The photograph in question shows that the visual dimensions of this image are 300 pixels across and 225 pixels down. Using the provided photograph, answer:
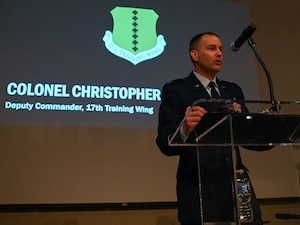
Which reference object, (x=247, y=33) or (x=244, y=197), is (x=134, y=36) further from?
(x=244, y=197)

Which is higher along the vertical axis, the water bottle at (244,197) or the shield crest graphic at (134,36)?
the shield crest graphic at (134,36)

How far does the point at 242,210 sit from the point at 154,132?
164 cm

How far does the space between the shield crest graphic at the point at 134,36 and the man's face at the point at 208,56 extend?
47.0 inches

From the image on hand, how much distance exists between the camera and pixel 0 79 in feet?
8.28

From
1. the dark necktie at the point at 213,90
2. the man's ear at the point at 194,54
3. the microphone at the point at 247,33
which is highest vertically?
the man's ear at the point at 194,54

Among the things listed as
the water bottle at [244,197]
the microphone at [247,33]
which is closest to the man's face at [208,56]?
the microphone at [247,33]

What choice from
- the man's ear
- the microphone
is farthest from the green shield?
the microphone

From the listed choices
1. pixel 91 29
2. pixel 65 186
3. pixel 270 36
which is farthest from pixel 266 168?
pixel 91 29

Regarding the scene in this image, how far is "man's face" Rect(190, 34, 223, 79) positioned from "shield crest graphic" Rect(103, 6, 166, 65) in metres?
1.19

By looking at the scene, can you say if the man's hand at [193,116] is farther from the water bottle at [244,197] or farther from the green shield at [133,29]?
the green shield at [133,29]

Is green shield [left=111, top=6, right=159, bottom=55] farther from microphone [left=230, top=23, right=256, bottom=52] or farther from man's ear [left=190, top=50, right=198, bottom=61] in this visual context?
microphone [left=230, top=23, right=256, bottom=52]

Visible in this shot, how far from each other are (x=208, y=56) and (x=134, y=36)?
1376 mm

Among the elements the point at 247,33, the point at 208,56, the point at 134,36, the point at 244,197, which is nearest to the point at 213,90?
the point at 208,56

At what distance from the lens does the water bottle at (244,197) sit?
108 centimetres
